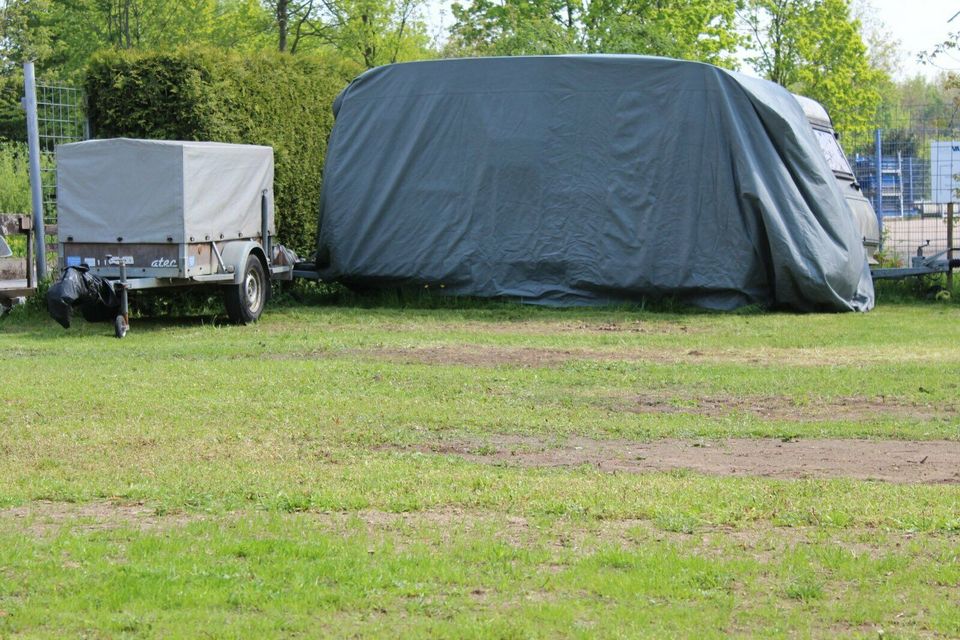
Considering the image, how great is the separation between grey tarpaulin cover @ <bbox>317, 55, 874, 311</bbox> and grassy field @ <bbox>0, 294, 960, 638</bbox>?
460 cm

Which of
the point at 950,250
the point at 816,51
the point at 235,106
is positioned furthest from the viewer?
the point at 816,51

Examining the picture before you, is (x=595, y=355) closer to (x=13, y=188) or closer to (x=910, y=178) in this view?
(x=910, y=178)

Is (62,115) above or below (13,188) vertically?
above

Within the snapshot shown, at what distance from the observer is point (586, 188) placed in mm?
17344

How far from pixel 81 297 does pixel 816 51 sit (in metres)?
26.7

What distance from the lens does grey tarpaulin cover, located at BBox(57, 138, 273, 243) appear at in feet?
46.4

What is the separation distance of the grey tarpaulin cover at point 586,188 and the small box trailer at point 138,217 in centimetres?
365

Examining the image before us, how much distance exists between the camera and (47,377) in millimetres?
10703

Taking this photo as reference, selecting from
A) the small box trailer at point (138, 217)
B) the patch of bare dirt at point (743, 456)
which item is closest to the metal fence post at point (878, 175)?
the small box trailer at point (138, 217)

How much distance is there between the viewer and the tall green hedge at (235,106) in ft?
54.4

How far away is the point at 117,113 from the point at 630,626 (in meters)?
13.8

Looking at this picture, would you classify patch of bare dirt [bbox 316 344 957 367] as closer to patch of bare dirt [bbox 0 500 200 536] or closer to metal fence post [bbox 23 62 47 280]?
metal fence post [bbox 23 62 47 280]

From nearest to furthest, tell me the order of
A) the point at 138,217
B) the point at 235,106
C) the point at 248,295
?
1. the point at 138,217
2. the point at 248,295
3. the point at 235,106

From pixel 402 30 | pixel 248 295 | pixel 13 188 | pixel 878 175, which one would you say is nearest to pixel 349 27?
pixel 402 30
